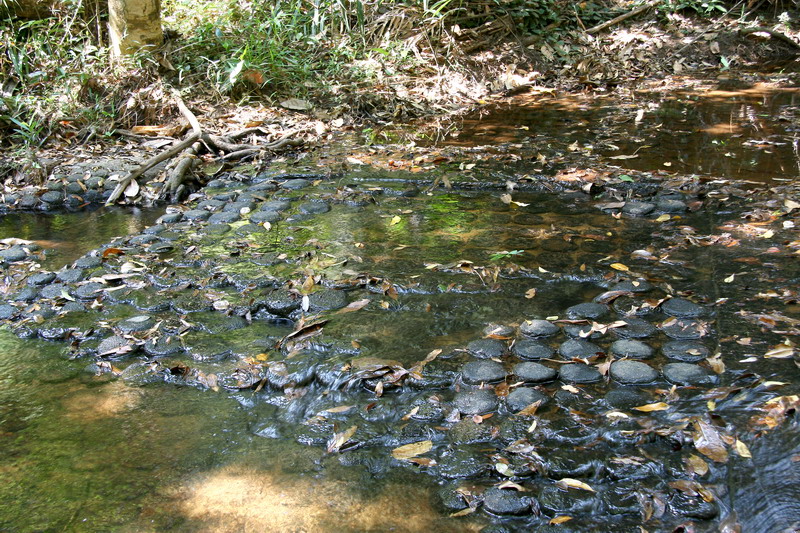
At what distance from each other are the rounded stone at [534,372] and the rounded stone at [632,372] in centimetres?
20

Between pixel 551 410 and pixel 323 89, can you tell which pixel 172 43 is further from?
pixel 551 410

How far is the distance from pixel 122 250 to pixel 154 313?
0.79 meters

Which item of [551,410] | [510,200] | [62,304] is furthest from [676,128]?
[62,304]

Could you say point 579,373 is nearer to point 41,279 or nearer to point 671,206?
point 671,206

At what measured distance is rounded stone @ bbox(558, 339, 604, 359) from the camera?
2.21 meters

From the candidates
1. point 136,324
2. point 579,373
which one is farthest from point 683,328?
point 136,324

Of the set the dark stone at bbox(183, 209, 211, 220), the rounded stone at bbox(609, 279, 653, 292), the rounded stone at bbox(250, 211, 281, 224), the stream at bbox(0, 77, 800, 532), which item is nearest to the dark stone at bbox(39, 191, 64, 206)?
the stream at bbox(0, 77, 800, 532)

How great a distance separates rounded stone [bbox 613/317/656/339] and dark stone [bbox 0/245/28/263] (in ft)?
10.0

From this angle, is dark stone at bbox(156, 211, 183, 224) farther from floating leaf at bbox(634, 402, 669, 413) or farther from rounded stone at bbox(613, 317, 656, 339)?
floating leaf at bbox(634, 402, 669, 413)

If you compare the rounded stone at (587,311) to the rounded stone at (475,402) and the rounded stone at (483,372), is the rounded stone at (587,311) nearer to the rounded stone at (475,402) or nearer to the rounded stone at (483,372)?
the rounded stone at (483,372)

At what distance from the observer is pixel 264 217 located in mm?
3701

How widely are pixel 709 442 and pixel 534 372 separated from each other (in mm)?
564

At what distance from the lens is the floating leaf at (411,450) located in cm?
Answer: 185

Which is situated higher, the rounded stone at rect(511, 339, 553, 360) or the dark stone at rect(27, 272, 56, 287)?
the rounded stone at rect(511, 339, 553, 360)
